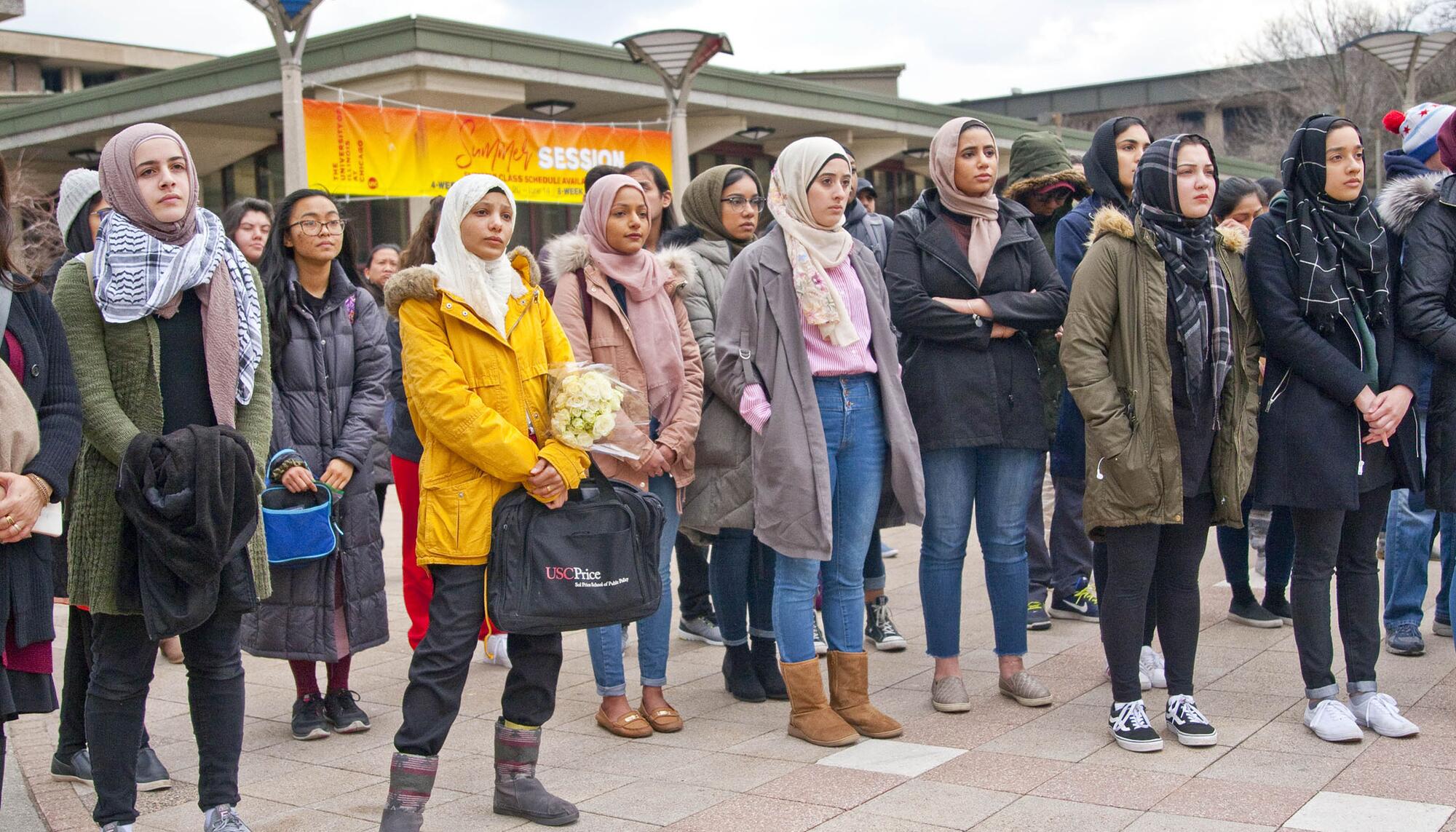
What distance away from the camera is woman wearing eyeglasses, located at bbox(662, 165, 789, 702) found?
17.0 feet

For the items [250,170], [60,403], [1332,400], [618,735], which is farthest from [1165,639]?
[250,170]

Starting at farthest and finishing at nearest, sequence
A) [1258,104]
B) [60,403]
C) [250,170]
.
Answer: [1258,104] < [250,170] < [60,403]

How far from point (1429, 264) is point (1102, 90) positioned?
4801cm

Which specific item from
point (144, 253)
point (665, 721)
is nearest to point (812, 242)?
point (665, 721)

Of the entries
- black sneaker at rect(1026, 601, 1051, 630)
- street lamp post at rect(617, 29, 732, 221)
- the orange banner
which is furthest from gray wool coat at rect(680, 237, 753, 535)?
street lamp post at rect(617, 29, 732, 221)

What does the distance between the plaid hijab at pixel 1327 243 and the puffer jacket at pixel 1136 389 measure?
0.75 ft

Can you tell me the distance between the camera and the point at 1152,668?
Result: 215 inches

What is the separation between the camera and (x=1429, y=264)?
4738 millimetres

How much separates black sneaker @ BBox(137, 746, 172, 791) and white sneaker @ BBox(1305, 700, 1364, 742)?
387 centimetres

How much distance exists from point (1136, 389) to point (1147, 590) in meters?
0.71

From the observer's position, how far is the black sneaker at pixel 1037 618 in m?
6.44

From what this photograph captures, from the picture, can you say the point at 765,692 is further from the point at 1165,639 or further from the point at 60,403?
the point at 60,403

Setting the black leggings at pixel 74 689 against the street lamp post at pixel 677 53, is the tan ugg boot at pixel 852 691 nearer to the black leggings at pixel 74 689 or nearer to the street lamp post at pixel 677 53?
the black leggings at pixel 74 689

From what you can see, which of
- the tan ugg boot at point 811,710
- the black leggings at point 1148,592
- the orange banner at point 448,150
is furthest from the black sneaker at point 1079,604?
the orange banner at point 448,150
